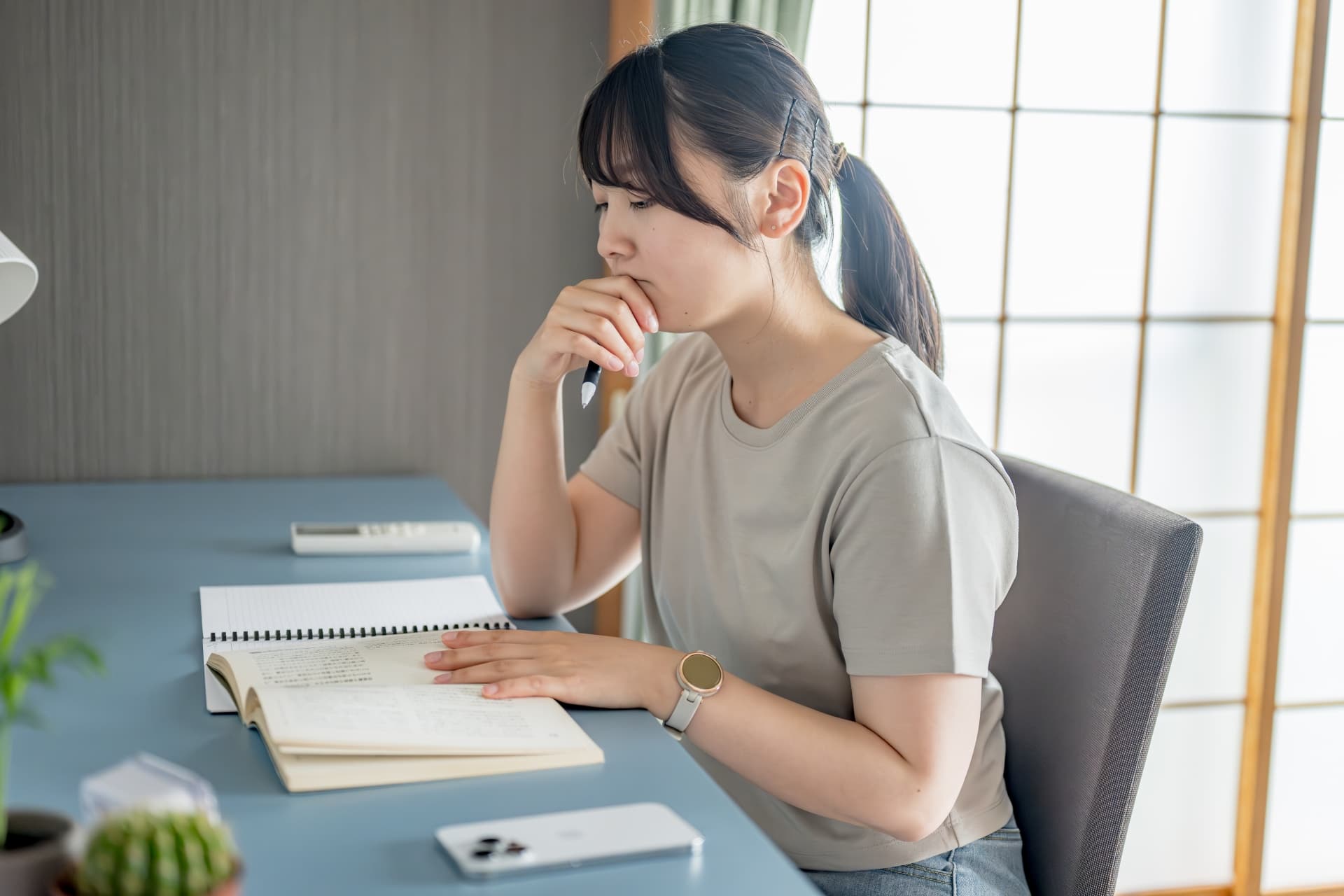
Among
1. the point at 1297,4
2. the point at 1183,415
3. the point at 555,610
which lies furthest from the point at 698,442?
the point at 1297,4

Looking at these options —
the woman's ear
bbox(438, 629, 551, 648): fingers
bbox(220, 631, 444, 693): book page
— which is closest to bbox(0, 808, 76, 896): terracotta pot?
bbox(220, 631, 444, 693): book page

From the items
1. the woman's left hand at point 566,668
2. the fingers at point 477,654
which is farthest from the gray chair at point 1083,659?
the fingers at point 477,654

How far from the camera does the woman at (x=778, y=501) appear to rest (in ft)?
3.15

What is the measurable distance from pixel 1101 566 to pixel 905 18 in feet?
4.24

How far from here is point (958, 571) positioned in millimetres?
964

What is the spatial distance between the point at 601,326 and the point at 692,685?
0.38 meters

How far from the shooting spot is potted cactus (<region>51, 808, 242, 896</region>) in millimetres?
468

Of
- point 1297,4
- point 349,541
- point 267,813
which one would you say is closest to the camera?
point 267,813

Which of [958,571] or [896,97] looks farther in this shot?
[896,97]

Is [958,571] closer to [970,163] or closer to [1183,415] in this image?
[970,163]

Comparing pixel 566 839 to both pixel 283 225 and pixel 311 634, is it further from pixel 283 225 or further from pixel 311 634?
pixel 283 225

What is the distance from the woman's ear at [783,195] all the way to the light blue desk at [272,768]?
1.51 feet

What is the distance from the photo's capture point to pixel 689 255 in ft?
3.62

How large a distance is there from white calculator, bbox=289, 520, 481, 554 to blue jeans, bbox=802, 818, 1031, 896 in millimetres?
609
